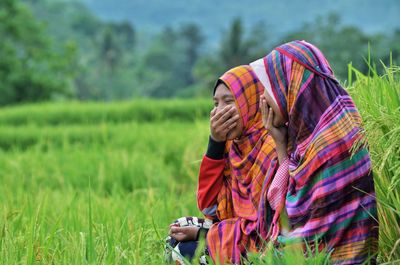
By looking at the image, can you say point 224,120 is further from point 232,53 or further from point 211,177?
point 232,53

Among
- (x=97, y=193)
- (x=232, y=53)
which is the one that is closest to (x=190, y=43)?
(x=232, y=53)

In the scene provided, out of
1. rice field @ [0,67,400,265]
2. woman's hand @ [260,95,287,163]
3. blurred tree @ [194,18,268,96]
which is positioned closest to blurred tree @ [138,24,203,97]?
blurred tree @ [194,18,268,96]

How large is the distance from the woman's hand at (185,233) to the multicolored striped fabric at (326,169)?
0.44 m

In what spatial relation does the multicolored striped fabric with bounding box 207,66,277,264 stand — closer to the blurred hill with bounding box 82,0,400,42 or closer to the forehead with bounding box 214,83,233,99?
the forehead with bounding box 214,83,233,99

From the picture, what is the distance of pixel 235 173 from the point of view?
236 centimetres

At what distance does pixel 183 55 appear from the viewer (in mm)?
45781

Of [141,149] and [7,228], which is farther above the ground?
[7,228]

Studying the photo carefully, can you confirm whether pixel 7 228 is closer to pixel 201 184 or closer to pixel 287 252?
pixel 201 184

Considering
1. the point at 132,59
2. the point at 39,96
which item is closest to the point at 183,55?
the point at 132,59

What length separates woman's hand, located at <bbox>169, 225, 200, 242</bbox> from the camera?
2.42 m

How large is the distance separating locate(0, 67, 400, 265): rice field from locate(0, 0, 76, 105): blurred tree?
8.53 m

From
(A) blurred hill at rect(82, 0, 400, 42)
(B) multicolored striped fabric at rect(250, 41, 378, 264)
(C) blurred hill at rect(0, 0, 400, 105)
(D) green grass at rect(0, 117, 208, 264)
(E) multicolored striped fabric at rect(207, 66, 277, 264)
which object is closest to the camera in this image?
(B) multicolored striped fabric at rect(250, 41, 378, 264)

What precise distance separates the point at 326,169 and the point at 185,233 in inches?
25.5

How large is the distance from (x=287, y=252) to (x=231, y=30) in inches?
1256
